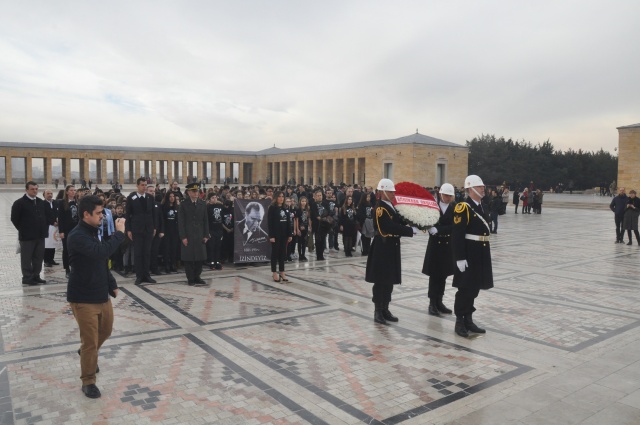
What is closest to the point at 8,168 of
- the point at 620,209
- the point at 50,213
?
the point at 50,213

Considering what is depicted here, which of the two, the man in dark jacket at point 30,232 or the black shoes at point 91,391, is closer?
the black shoes at point 91,391

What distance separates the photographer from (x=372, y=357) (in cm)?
525

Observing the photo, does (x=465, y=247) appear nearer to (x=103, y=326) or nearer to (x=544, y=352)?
(x=544, y=352)

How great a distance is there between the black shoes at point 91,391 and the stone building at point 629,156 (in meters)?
43.6

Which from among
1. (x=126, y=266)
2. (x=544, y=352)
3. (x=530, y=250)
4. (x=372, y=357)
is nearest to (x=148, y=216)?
(x=126, y=266)

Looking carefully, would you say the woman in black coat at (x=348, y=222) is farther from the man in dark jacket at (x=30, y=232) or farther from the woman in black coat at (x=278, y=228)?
the man in dark jacket at (x=30, y=232)

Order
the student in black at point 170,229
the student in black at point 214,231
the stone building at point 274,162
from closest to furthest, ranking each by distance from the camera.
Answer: the student in black at point 170,229
the student in black at point 214,231
the stone building at point 274,162

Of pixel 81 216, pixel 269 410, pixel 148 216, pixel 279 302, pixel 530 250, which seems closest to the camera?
pixel 269 410

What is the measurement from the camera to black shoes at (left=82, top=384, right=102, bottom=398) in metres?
4.22

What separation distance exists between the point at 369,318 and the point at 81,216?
400 cm

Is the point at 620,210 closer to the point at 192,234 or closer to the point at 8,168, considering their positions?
the point at 192,234

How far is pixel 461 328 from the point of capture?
607 centimetres

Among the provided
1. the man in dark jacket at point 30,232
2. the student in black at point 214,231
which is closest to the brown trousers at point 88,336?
the man in dark jacket at point 30,232

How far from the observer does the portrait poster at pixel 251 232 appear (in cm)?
1093
